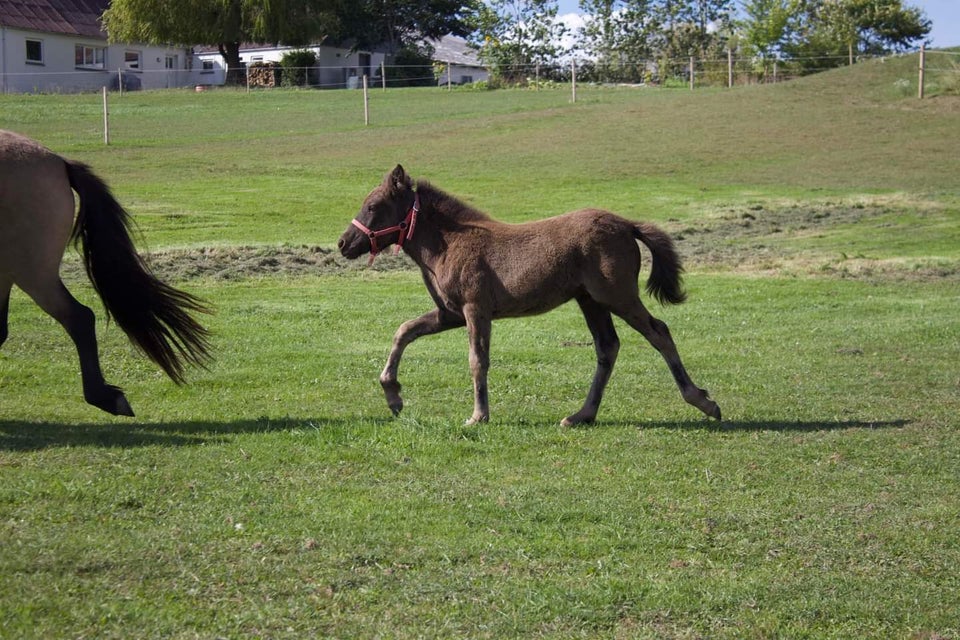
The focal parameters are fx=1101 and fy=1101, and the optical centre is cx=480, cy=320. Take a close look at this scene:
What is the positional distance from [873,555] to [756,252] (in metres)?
16.0

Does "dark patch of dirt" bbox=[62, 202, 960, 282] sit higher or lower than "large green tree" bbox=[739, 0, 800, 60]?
lower

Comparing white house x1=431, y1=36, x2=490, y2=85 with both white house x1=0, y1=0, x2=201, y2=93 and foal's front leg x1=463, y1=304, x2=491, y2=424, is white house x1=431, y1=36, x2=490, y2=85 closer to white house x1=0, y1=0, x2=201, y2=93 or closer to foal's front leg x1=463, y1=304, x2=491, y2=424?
white house x1=0, y1=0, x2=201, y2=93

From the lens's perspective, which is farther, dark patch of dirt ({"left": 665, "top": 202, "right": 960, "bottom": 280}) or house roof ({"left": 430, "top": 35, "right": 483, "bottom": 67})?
house roof ({"left": 430, "top": 35, "right": 483, "bottom": 67})

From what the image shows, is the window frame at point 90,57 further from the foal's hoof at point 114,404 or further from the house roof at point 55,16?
the foal's hoof at point 114,404

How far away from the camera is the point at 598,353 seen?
9211 mm

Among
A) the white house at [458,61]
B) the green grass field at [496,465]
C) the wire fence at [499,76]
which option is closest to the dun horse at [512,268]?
the green grass field at [496,465]

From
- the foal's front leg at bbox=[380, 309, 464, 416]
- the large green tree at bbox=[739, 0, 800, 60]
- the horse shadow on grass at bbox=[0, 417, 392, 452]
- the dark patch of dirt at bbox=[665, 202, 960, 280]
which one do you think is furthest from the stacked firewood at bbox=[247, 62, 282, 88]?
the horse shadow on grass at bbox=[0, 417, 392, 452]

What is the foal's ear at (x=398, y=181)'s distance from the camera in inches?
358

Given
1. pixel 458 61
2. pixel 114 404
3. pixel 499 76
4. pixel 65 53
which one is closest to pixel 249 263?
pixel 114 404

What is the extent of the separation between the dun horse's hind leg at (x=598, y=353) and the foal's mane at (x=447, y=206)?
115 centimetres

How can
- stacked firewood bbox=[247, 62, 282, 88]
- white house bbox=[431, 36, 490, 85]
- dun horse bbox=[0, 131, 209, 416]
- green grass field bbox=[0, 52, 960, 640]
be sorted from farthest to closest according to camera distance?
white house bbox=[431, 36, 490, 85] → stacked firewood bbox=[247, 62, 282, 88] → dun horse bbox=[0, 131, 209, 416] → green grass field bbox=[0, 52, 960, 640]

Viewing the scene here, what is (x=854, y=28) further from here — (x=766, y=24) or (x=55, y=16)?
(x=55, y=16)

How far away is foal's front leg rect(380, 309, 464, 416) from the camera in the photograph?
29.4 ft

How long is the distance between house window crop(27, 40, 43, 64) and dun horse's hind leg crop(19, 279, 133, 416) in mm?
56725
